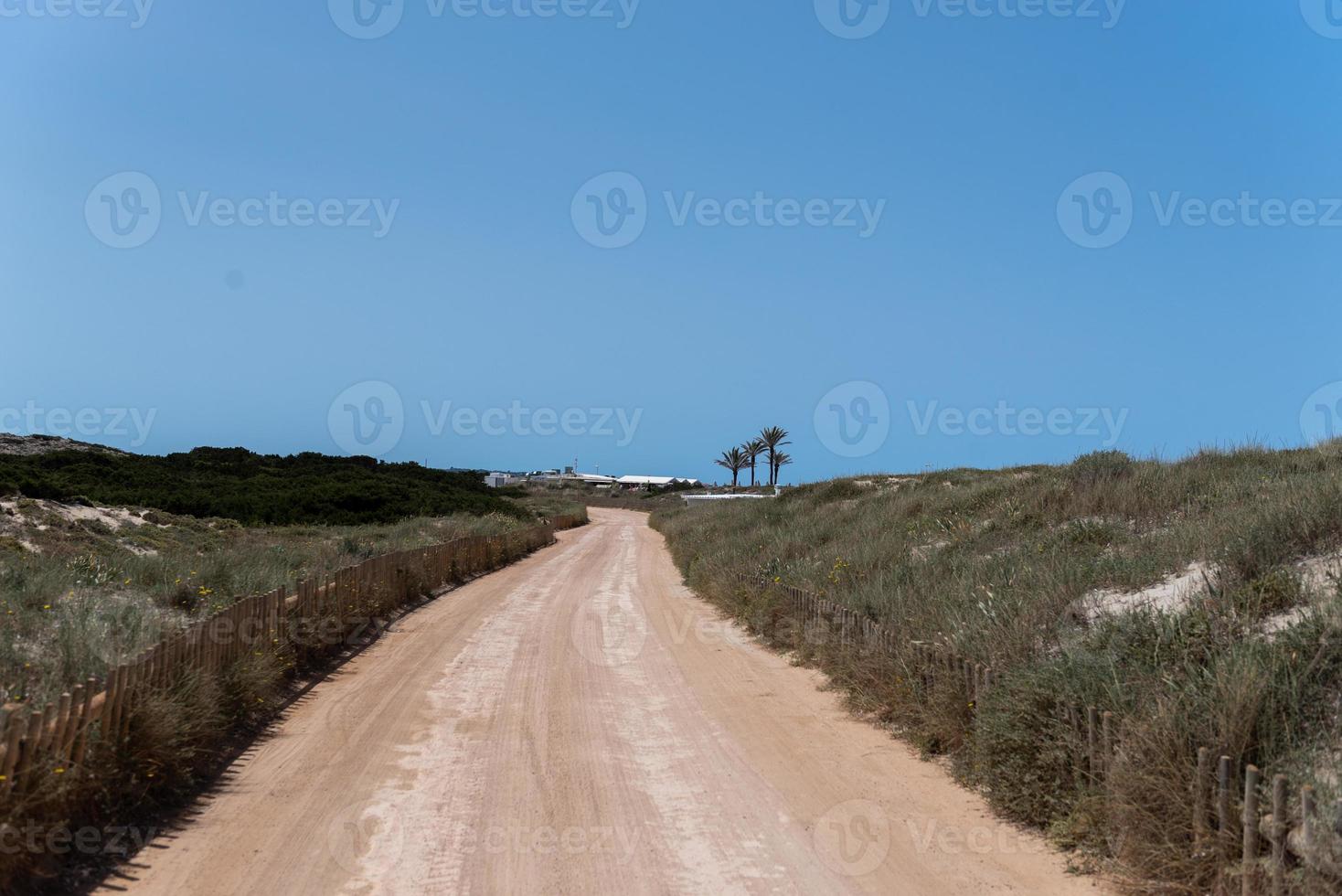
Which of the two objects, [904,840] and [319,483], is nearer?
[904,840]

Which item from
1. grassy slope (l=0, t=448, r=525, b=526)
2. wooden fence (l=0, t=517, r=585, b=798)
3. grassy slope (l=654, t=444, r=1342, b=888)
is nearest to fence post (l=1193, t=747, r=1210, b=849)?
grassy slope (l=654, t=444, r=1342, b=888)

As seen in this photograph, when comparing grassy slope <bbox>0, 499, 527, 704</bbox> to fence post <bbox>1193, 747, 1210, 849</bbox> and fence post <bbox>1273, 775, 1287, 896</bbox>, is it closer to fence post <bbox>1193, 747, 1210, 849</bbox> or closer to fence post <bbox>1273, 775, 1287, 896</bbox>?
fence post <bbox>1193, 747, 1210, 849</bbox>

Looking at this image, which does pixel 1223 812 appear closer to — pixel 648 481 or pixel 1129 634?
pixel 1129 634

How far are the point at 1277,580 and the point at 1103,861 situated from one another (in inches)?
119

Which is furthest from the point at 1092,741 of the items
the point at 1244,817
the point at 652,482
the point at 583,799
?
the point at 652,482

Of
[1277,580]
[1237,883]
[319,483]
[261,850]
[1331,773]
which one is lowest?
[261,850]

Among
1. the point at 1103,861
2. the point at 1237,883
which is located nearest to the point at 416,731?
the point at 1103,861

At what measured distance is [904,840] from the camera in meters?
6.60

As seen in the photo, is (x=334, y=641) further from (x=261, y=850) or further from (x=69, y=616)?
(x=261, y=850)

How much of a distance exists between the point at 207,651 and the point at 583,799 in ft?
13.1

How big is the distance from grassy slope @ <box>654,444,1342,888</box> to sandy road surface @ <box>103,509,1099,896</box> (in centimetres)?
46

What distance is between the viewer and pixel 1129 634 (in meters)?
7.39

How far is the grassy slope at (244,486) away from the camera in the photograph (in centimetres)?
3922

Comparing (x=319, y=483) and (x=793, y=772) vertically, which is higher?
(x=319, y=483)
